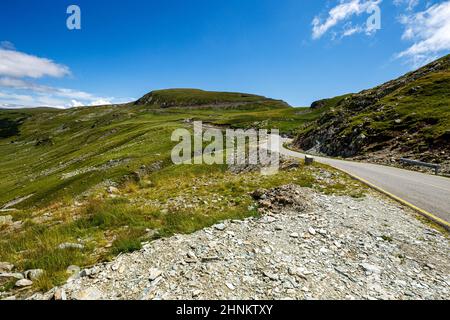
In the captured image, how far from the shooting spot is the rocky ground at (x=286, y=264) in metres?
6.45

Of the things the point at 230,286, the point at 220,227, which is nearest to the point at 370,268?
the point at 230,286

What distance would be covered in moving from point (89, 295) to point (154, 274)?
Answer: 1721 mm

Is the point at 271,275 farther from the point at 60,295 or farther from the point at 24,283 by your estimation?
the point at 24,283

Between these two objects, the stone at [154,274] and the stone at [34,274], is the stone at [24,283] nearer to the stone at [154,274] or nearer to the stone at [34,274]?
the stone at [34,274]

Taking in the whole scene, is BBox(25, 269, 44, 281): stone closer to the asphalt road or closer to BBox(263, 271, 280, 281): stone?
BBox(263, 271, 280, 281): stone

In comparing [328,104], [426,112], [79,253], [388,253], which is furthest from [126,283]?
[328,104]

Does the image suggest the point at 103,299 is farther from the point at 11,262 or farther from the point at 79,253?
the point at 11,262

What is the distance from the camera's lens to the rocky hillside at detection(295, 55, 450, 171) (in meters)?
30.0

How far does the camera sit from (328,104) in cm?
12731

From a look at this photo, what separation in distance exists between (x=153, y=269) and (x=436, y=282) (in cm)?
853

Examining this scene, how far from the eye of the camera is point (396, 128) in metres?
36.3

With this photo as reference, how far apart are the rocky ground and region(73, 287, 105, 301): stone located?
0.03 meters

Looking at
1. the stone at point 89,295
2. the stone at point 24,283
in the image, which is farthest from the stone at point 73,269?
the stone at point 89,295
